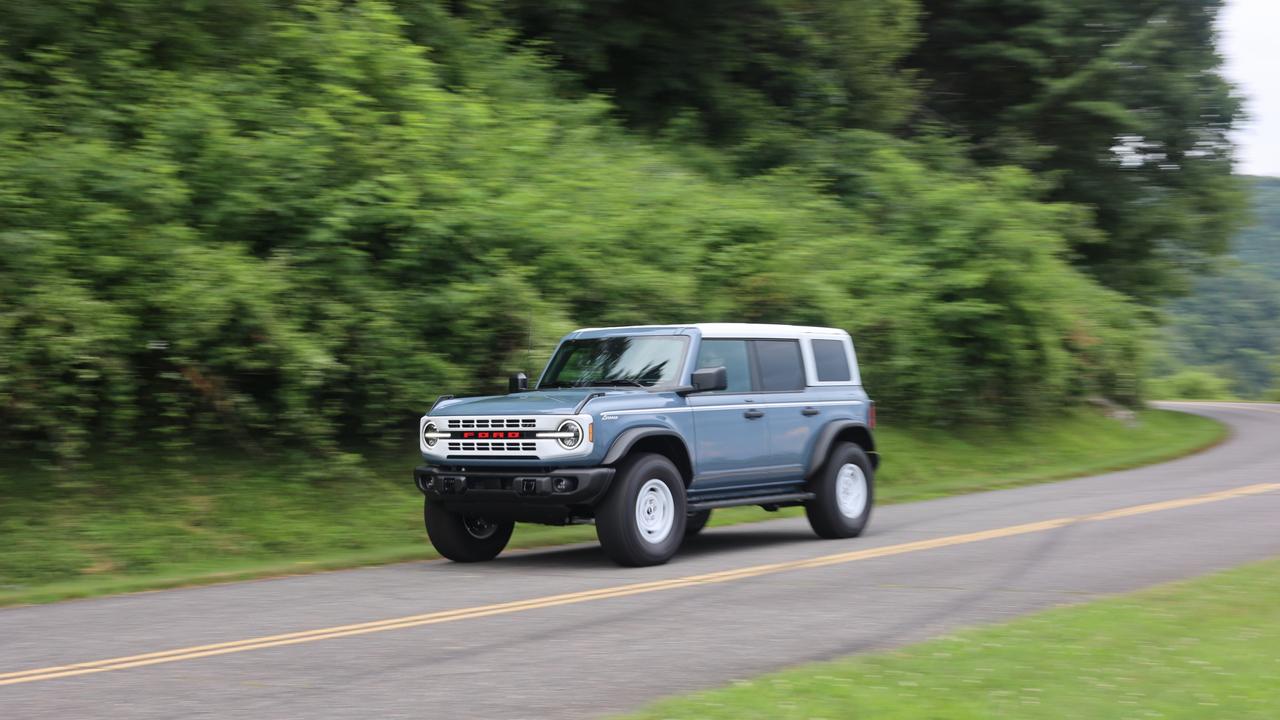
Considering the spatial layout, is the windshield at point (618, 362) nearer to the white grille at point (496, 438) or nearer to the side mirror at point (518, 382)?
the side mirror at point (518, 382)

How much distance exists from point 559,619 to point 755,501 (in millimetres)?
4561

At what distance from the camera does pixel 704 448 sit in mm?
12672

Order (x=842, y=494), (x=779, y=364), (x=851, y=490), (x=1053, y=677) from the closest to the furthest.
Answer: (x=1053, y=677)
(x=779, y=364)
(x=842, y=494)
(x=851, y=490)

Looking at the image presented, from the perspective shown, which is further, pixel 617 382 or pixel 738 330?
pixel 738 330

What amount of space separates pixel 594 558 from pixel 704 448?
5.02ft

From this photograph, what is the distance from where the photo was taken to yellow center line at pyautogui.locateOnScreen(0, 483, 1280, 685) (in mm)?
7695

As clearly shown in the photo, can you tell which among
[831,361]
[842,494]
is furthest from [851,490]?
[831,361]

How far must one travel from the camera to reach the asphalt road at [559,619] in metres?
6.88

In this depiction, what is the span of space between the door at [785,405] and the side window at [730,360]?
0.18 meters

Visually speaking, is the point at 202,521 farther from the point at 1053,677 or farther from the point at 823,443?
the point at 1053,677

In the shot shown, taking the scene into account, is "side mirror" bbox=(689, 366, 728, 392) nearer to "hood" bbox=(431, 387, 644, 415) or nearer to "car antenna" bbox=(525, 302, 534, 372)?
"hood" bbox=(431, 387, 644, 415)

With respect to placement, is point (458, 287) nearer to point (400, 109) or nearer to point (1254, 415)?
point (400, 109)

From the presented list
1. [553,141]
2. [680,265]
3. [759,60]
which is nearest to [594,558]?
[680,265]

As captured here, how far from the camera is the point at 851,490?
48.0 ft
